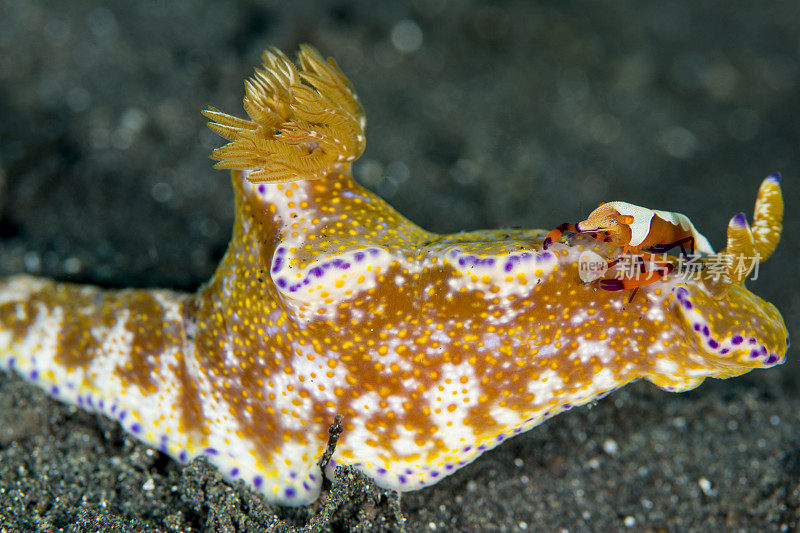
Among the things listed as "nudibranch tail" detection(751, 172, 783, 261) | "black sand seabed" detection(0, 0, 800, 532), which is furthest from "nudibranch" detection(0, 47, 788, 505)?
"black sand seabed" detection(0, 0, 800, 532)

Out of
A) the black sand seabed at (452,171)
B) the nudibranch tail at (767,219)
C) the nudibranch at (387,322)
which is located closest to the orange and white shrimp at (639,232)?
the nudibranch at (387,322)

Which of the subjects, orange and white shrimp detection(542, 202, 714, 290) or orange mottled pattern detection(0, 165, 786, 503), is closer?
orange and white shrimp detection(542, 202, 714, 290)

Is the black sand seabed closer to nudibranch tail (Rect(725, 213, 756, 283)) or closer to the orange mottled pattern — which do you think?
the orange mottled pattern

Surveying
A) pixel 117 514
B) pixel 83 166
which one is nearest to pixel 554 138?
pixel 83 166

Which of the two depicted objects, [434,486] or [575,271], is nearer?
[575,271]

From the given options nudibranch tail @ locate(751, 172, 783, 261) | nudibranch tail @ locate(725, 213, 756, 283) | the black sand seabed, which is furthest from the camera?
the black sand seabed

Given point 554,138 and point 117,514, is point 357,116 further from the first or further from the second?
point 554,138
